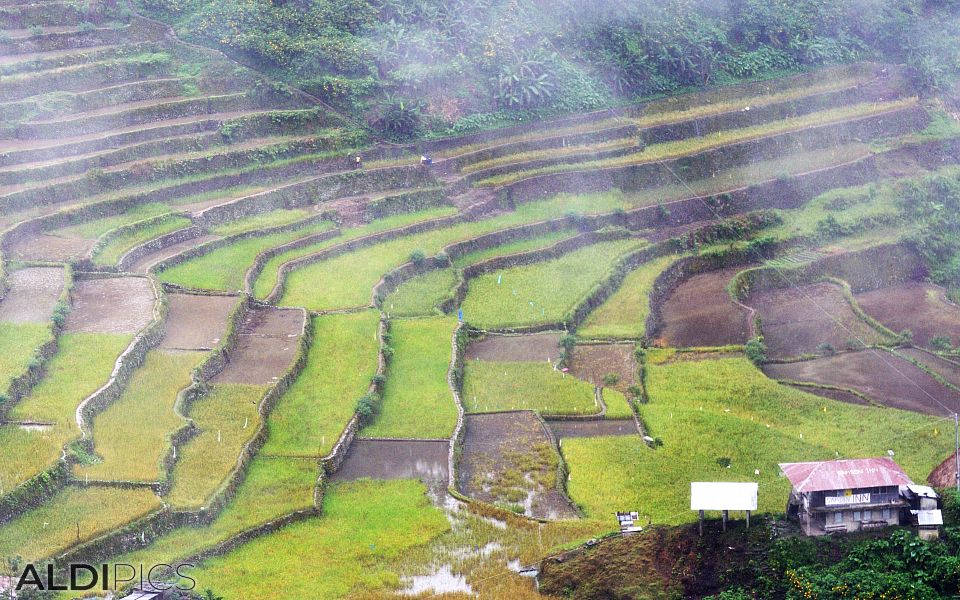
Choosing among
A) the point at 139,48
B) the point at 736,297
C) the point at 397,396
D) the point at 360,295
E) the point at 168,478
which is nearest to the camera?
the point at 168,478

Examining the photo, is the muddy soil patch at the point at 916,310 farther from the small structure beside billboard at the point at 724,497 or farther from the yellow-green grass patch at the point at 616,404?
the small structure beside billboard at the point at 724,497

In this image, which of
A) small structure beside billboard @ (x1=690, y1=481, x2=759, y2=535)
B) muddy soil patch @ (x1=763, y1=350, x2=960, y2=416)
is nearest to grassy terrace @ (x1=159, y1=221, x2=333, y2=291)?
muddy soil patch @ (x1=763, y1=350, x2=960, y2=416)

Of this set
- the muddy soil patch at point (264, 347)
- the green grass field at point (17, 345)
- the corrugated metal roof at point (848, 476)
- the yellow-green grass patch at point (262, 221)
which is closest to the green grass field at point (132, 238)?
the yellow-green grass patch at point (262, 221)

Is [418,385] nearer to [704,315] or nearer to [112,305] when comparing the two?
[112,305]

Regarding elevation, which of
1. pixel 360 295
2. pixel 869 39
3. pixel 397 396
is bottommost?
pixel 397 396

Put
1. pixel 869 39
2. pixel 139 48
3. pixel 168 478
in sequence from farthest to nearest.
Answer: pixel 869 39
pixel 139 48
pixel 168 478

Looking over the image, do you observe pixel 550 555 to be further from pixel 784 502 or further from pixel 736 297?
pixel 736 297

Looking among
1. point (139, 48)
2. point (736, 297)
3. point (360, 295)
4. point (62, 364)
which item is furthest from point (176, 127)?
point (736, 297)

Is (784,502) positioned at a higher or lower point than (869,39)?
lower
